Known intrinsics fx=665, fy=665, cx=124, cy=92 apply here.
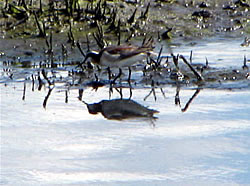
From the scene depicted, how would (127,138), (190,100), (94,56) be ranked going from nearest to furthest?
(127,138) → (190,100) → (94,56)

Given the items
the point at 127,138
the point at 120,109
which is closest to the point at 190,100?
the point at 120,109

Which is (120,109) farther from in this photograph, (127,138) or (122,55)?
(122,55)

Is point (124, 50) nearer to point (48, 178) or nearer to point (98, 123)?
point (98, 123)

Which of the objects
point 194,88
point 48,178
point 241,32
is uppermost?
point 241,32

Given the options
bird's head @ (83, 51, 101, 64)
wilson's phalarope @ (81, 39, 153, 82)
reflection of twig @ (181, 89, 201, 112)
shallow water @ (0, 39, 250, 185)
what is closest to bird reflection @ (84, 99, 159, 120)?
shallow water @ (0, 39, 250, 185)

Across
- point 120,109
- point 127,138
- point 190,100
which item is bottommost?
point 127,138

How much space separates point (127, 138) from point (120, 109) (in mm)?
1307

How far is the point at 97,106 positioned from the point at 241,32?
6.16 metres

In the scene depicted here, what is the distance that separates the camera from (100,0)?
12.7m

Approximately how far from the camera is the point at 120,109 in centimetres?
808

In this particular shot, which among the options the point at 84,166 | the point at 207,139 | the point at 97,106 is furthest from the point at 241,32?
the point at 84,166

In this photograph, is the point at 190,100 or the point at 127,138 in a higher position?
the point at 190,100

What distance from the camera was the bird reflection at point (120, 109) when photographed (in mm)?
7762

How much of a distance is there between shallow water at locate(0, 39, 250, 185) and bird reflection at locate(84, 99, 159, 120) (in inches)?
4.4
